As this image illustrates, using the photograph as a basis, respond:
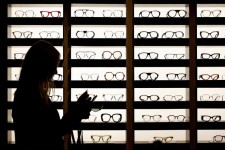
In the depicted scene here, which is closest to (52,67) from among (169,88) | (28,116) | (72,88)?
(28,116)

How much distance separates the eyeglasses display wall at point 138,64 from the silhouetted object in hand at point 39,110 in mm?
2555

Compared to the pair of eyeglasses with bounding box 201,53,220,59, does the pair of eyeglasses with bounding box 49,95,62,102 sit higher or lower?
lower

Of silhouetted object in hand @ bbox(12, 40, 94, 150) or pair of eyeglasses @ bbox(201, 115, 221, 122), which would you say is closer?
silhouetted object in hand @ bbox(12, 40, 94, 150)

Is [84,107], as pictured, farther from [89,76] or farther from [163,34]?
[163,34]

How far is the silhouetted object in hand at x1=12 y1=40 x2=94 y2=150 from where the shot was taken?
1861mm

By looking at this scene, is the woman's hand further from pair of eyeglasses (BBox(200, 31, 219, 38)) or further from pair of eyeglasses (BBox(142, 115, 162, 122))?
pair of eyeglasses (BBox(200, 31, 219, 38))

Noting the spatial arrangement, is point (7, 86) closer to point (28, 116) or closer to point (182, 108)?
point (182, 108)

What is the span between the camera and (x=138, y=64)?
4629mm

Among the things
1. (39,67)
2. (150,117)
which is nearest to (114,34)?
(150,117)

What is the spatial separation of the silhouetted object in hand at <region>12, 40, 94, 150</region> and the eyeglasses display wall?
2.56m

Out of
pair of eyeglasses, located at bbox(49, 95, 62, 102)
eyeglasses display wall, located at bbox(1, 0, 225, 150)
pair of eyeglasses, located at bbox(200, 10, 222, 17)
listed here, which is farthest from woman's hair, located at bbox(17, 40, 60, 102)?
pair of eyeglasses, located at bbox(200, 10, 222, 17)

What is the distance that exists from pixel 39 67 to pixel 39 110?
0.23m

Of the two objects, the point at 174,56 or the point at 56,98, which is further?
the point at 174,56

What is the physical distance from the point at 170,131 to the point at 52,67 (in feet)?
10.3
